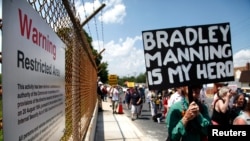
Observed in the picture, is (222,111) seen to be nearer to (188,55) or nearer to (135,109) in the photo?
(188,55)

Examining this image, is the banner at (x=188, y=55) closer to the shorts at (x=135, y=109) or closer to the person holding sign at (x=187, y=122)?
the person holding sign at (x=187, y=122)

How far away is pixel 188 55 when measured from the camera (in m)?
4.00

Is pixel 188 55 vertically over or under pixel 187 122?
over

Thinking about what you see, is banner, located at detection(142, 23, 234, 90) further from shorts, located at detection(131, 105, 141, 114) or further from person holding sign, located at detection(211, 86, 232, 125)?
shorts, located at detection(131, 105, 141, 114)

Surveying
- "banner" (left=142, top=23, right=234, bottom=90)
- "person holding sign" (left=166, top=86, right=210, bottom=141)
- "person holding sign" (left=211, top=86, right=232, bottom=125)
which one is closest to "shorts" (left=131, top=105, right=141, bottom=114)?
"person holding sign" (left=211, top=86, right=232, bottom=125)

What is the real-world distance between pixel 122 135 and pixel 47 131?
881cm

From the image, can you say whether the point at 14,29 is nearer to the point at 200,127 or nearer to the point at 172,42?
the point at 172,42

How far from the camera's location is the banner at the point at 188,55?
391 centimetres

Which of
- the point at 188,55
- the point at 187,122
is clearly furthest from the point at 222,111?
the point at 188,55

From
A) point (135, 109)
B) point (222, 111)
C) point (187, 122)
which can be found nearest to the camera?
point (187, 122)

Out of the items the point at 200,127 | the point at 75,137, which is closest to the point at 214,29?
the point at 200,127

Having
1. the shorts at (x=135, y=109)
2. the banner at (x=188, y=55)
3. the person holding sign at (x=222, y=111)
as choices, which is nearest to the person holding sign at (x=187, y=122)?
the banner at (x=188, y=55)

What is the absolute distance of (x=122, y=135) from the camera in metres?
10.6

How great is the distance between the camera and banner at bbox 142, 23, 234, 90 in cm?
391
